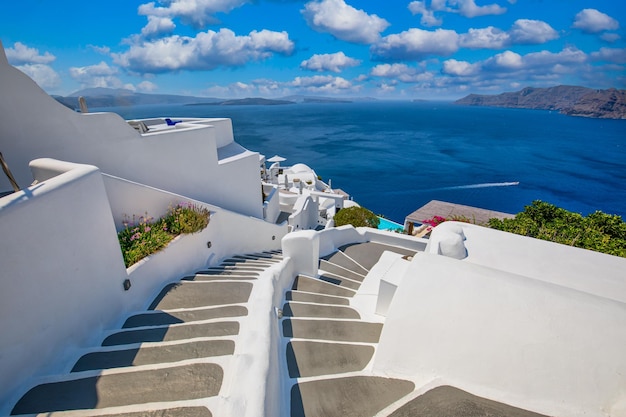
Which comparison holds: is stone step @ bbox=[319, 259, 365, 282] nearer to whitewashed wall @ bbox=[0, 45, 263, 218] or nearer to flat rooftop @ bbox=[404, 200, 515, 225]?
whitewashed wall @ bbox=[0, 45, 263, 218]

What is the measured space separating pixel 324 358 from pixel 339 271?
207 inches

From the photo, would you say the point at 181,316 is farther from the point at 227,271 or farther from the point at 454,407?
the point at 454,407

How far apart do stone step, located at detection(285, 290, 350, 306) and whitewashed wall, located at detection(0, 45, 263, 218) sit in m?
6.16

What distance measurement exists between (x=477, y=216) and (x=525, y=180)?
3843 cm

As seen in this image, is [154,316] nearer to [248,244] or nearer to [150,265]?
[150,265]

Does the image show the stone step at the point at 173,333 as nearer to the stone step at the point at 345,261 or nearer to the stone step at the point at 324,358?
the stone step at the point at 324,358

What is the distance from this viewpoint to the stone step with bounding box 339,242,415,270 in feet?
35.4

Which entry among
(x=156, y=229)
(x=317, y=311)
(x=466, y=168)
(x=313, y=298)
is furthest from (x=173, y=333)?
(x=466, y=168)

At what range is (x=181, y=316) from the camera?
5.00 meters

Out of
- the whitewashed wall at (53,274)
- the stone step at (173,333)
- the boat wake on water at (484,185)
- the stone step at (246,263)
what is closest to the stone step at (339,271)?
the stone step at (246,263)

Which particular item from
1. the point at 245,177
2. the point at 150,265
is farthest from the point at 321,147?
the point at 150,265

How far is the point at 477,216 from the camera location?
30906 mm

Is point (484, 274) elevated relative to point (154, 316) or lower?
elevated

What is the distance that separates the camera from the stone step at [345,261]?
1008 cm
